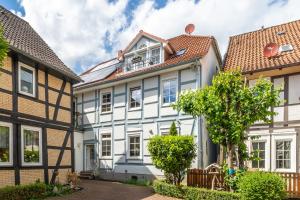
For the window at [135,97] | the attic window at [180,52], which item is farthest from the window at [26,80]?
the attic window at [180,52]

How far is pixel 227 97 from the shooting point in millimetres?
10148

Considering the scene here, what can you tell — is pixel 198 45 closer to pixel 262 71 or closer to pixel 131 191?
pixel 262 71

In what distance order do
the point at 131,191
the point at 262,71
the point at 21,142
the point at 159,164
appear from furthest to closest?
the point at 262,71 → the point at 131,191 → the point at 159,164 → the point at 21,142

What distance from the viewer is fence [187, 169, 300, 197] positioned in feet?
33.0

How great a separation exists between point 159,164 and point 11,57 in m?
7.32

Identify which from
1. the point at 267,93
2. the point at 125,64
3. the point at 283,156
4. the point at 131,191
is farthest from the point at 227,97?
the point at 125,64

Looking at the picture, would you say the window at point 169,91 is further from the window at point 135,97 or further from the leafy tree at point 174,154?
the leafy tree at point 174,154

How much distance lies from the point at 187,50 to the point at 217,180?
8.43 meters

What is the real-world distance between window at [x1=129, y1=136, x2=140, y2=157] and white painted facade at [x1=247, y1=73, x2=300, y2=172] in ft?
22.7

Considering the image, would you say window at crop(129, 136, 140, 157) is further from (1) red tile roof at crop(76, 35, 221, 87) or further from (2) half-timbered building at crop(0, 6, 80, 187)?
(2) half-timbered building at crop(0, 6, 80, 187)

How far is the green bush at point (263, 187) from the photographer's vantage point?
838 centimetres

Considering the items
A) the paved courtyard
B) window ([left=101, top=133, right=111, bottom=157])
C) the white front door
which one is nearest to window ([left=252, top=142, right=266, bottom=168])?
the paved courtyard

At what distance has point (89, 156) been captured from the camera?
1903 cm

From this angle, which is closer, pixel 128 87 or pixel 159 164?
pixel 159 164
